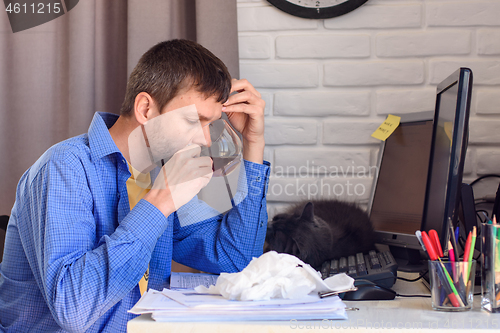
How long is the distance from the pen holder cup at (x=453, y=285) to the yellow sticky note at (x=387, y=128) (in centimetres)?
70

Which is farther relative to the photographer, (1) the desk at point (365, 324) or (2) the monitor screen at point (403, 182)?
(2) the monitor screen at point (403, 182)

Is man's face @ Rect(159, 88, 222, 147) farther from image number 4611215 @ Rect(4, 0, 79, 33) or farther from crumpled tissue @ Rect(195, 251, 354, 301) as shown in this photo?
image number 4611215 @ Rect(4, 0, 79, 33)

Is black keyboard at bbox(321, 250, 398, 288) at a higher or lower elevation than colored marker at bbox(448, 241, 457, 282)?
lower

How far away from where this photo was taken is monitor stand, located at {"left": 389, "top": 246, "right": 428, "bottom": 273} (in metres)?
1.06

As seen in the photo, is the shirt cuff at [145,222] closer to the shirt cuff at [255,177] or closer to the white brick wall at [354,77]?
the shirt cuff at [255,177]

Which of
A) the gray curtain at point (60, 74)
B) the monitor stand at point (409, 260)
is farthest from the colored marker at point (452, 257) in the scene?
the gray curtain at point (60, 74)

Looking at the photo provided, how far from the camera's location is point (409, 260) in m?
1.13

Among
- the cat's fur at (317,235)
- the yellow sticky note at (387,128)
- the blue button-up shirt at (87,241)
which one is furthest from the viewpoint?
the yellow sticky note at (387,128)

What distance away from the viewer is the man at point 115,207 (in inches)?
26.9

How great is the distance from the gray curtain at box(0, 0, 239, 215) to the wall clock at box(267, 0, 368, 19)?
31cm

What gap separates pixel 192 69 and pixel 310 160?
647 mm

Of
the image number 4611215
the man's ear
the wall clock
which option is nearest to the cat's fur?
the man's ear

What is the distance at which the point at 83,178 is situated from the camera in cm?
80

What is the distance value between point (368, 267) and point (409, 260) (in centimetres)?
31
